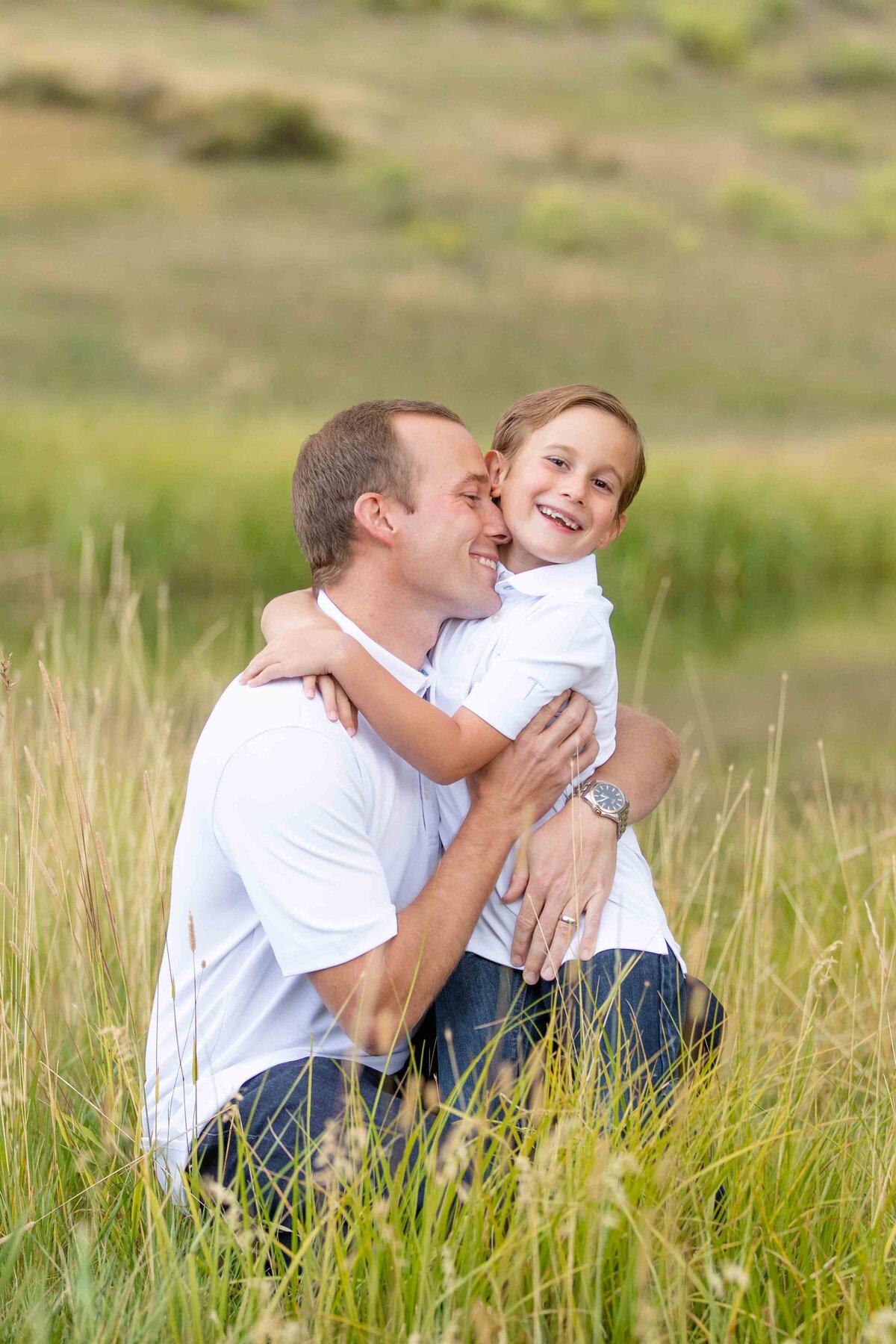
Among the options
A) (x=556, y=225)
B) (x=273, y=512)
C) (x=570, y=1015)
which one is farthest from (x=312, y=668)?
(x=556, y=225)

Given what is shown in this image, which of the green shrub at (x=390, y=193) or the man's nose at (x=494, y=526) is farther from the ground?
the green shrub at (x=390, y=193)

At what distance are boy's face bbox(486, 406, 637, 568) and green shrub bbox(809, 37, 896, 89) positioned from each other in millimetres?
45983

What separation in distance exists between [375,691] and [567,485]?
543mm

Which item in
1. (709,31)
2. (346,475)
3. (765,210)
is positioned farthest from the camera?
(709,31)

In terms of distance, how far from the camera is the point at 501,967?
6.43 ft

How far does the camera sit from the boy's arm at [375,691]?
5.80 ft


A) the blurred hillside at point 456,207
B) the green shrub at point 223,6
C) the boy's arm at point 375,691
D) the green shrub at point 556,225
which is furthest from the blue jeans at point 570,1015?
the green shrub at point 223,6

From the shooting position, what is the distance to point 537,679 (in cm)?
191

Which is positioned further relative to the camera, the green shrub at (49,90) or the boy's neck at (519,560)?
the green shrub at (49,90)

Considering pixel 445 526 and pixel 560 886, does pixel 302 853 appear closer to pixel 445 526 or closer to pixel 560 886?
pixel 560 886

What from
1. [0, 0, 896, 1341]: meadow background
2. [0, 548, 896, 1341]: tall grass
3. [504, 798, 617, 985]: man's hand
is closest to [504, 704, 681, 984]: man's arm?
[504, 798, 617, 985]: man's hand

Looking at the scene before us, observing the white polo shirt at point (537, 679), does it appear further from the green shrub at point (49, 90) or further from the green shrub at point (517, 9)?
the green shrub at point (517, 9)

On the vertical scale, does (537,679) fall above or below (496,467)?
below

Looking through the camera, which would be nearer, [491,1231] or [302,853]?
[491,1231]
